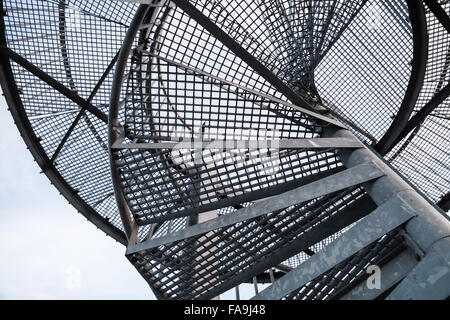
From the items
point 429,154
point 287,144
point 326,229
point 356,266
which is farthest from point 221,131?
point 429,154

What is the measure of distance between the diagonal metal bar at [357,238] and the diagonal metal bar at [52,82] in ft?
30.3

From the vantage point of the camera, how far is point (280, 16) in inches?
302

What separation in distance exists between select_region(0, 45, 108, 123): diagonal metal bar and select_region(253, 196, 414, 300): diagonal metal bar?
9.24m

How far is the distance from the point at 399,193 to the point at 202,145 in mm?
2948

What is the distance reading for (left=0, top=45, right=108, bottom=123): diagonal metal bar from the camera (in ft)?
34.6

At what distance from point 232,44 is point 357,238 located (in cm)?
343

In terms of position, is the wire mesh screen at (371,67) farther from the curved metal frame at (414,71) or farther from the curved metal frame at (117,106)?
the curved metal frame at (117,106)

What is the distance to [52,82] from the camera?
1111 centimetres

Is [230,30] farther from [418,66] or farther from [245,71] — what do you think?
[418,66]

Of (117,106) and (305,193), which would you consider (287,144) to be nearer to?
(305,193)

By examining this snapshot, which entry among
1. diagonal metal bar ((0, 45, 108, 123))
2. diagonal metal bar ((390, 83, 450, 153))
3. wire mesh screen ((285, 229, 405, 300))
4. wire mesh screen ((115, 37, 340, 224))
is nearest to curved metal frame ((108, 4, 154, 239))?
wire mesh screen ((115, 37, 340, 224))

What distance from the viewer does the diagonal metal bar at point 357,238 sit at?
430cm
